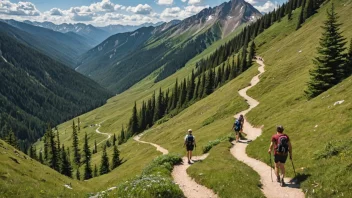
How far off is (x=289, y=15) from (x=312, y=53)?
116534 mm

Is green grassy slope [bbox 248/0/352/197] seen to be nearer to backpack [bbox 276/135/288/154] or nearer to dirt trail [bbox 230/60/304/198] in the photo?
dirt trail [bbox 230/60/304/198]

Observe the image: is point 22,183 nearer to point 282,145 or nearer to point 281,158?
point 281,158

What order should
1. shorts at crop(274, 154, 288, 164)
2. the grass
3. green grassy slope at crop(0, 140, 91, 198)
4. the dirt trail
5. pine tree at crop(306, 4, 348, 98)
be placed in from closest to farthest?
1. the dirt trail
2. the grass
3. shorts at crop(274, 154, 288, 164)
4. green grassy slope at crop(0, 140, 91, 198)
5. pine tree at crop(306, 4, 348, 98)

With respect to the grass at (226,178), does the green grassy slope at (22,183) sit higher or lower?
lower

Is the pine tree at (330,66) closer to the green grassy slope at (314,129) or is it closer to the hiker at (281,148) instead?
the green grassy slope at (314,129)

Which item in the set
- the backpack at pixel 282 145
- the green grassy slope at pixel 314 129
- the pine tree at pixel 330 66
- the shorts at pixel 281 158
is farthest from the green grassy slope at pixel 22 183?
the pine tree at pixel 330 66

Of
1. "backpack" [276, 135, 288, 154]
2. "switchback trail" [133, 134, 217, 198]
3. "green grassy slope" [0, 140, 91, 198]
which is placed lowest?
"green grassy slope" [0, 140, 91, 198]

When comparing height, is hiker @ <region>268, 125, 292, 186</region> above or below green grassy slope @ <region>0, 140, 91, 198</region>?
above

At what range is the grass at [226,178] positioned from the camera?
66.6 ft

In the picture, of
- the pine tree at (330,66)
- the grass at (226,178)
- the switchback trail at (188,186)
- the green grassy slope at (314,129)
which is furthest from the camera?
the pine tree at (330,66)

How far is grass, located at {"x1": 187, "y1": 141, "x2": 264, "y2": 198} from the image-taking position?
66.6 feet

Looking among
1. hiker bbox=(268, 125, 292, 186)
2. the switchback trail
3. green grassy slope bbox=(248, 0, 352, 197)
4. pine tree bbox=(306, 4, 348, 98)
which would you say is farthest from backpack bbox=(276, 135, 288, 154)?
pine tree bbox=(306, 4, 348, 98)

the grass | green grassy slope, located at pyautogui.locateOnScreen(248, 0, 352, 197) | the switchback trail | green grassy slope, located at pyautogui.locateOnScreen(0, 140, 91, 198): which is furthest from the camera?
green grassy slope, located at pyautogui.locateOnScreen(0, 140, 91, 198)

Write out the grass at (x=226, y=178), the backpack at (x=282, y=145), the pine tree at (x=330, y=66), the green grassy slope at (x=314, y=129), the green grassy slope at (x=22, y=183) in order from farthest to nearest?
1. the pine tree at (x=330, y=66)
2. the green grassy slope at (x=22, y=183)
3. the backpack at (x=282, y=145)
4. the grass at (x=226, y=178)
5. the green grassy slope at (x=314, y=129)
